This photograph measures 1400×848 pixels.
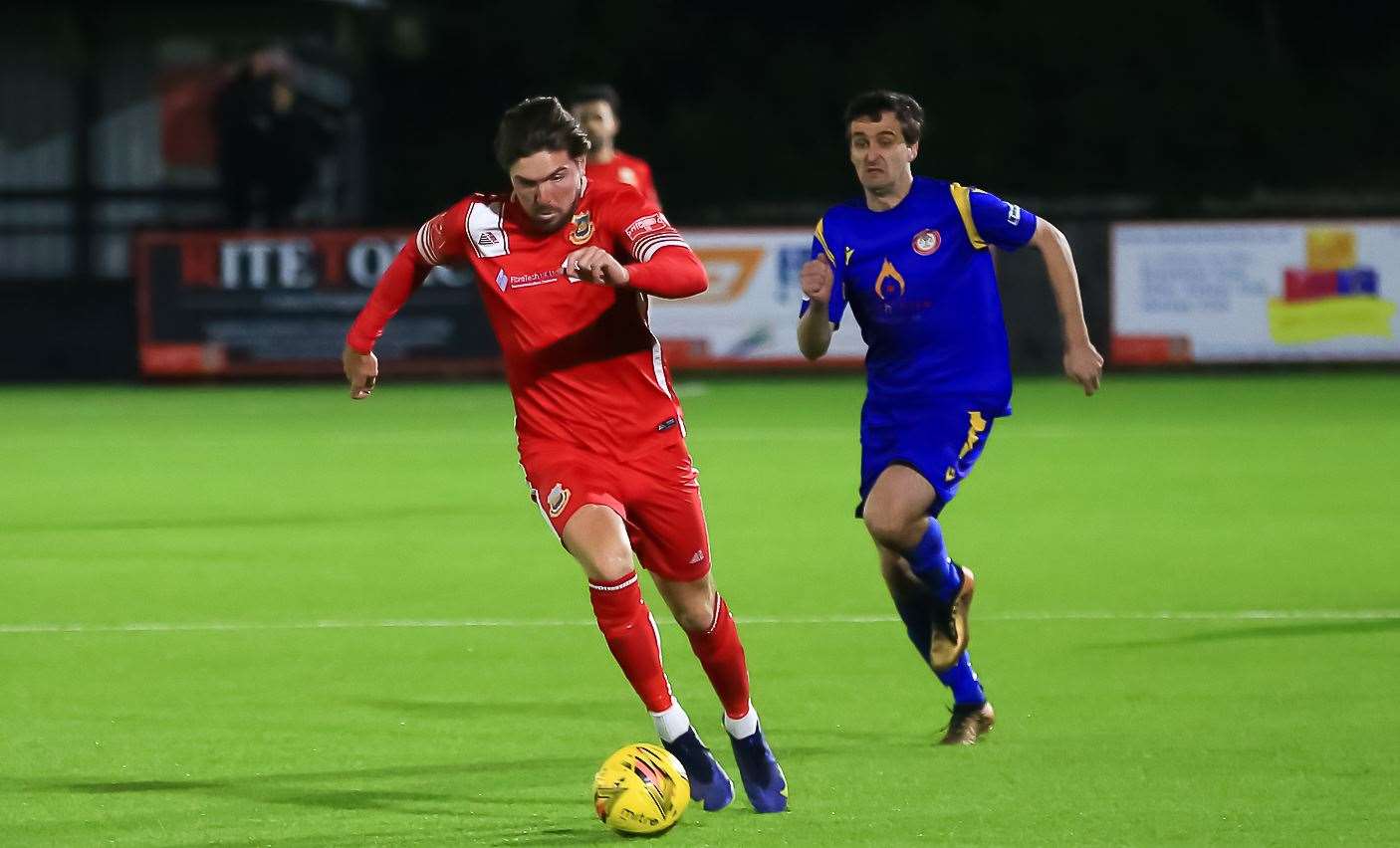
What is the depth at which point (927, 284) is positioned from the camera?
23.2 feet

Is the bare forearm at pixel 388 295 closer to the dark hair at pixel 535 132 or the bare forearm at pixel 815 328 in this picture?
the dark hair at pixel 535 132

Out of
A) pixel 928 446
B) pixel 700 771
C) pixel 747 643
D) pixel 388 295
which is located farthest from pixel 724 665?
pixel 747 643

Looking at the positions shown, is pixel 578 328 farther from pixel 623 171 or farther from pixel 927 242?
pixel 623 171

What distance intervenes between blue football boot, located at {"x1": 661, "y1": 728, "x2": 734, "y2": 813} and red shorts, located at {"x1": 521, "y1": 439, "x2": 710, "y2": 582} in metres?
0.41

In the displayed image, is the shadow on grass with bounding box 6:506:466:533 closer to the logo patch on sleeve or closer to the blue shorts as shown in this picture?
the blue shorts

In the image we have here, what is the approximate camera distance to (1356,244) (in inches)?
840

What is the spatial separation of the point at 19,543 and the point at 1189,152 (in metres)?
21.5

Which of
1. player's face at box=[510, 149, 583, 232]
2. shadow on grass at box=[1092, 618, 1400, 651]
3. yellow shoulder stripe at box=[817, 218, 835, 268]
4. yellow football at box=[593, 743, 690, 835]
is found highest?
player's face at box=[510, 149, 583, 232]

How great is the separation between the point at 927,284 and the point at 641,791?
2.02 meters

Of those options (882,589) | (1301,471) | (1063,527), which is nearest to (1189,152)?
(1301,471)

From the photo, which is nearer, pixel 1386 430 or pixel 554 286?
pixel 554 286

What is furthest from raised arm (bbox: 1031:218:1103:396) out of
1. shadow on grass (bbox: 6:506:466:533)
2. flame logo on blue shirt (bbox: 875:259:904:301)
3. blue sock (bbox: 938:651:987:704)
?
shadow on grass (bbox: 6:506:466:533)

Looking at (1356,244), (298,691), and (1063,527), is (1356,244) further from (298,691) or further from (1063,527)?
(298,691)

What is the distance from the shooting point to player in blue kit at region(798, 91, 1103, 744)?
6922mm
